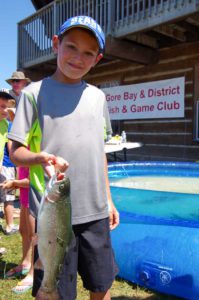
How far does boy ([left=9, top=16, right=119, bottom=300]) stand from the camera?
1791 mm

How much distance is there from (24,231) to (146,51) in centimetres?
710

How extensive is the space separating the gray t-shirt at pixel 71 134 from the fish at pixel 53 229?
267mm

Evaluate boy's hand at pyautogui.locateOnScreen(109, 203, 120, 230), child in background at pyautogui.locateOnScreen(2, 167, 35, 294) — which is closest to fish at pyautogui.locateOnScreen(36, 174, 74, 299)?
boy's hand at pyautogui.locateOnScreen(109, 203, 120, 230)

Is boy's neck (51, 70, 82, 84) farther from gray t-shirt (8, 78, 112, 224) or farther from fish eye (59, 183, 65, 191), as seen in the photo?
fish eye (59, 183, 65, 191)

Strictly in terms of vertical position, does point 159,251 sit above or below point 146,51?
below

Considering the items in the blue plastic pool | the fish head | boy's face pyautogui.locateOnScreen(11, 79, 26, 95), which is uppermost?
boy's face pyautogui.locateOnScreen(11, 79, 26, 95)

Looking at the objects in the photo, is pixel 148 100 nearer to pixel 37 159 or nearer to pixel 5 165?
pixel 5 165

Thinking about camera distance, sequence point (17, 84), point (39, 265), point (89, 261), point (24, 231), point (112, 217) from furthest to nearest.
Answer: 1. point (17, 84)
2. point (24, 231)
3. point (112, 217)
4. point (89, 261)
5. point (39, 265)

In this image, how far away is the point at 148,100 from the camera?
942cm

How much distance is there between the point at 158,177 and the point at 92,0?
4.74 m

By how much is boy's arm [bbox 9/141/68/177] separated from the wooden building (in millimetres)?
5797

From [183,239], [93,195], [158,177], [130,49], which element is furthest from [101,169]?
[130,49]

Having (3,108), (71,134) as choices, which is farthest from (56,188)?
(3,108)

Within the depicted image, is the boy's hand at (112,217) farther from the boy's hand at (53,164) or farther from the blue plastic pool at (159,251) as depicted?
the blue plastic pool at (159,251)
